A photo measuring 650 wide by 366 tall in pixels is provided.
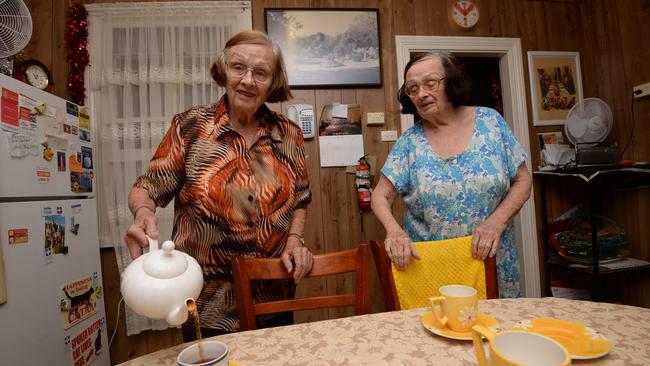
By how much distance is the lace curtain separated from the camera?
2.25 m

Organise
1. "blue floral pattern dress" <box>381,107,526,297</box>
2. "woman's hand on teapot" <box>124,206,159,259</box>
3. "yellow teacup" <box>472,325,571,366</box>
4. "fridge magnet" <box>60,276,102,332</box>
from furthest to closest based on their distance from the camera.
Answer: "fridge magnet" <box>60,276,102,332</box> → "blue floral pattern dress" <box>381,107,526,297</box> → "woman's hand on teapot" <box>124,206,159,259</box> → "yellow teacup" <box>472,325,571,366</box>

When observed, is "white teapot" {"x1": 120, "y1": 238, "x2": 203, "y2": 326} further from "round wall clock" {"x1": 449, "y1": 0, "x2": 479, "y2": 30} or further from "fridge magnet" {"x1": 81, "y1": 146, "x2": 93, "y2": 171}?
"round wall clock" {"x1": 449, "y1": 0, "x2": 479, "y2": 30}

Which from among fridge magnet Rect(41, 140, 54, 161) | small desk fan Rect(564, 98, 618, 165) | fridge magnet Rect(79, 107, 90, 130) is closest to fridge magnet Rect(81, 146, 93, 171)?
fridge magnet Rect(79, 107, 90, 130)

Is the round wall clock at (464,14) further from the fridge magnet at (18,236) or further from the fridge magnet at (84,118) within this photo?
the fridge magnet at (18,236)

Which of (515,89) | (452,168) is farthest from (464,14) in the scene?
(452,168)

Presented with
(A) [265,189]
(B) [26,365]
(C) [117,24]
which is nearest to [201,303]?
(A) [265,189]

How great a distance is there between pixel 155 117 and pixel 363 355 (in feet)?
7.22

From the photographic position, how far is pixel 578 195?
2.79 meters

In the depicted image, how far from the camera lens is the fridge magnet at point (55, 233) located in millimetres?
1628

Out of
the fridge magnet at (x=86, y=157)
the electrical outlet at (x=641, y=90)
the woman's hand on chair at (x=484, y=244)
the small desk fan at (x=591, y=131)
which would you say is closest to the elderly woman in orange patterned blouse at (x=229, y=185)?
the woman's hand on chair at (x=484, y=244)

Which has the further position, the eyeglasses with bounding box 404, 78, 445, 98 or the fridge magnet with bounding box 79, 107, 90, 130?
the fridge magnet with bounding box 79, 107, 90, 130

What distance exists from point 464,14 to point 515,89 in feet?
2.35

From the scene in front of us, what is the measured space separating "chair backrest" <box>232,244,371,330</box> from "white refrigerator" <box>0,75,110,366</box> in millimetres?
1212

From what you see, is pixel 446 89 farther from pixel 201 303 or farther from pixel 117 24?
pixel 117 24
